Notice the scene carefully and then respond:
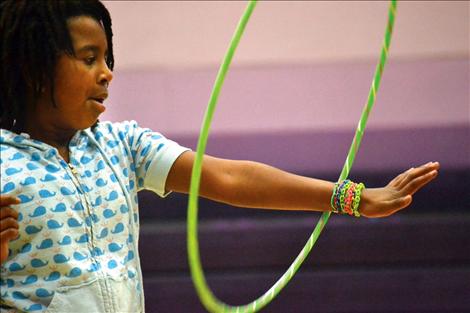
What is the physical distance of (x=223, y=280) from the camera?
185 centimetres

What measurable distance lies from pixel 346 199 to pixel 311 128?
3.01ft

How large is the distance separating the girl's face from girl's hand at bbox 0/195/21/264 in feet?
0.45

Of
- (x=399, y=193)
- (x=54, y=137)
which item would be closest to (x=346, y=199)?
(x=399, y=193)

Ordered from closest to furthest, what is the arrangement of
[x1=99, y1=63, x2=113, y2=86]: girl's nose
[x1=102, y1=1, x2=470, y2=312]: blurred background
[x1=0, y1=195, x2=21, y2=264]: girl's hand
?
[x1=0, y1=195, x2=21, y2=264]: girl's hand < [x1=99, y1=63, x2=113, y2=86]: girl's nose < [x1=102, y1=1, x2=470, y2=312]: blurred background

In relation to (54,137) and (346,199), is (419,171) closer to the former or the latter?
(346,199)

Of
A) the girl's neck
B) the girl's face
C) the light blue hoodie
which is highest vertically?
the girl's face

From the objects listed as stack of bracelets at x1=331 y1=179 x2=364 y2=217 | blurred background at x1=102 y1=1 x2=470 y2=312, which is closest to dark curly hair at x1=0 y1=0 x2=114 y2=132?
stack of bracelets at x1=331 y1=179 x2=364 y2=217

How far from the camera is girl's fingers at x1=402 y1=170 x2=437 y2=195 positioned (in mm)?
989

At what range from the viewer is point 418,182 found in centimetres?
99

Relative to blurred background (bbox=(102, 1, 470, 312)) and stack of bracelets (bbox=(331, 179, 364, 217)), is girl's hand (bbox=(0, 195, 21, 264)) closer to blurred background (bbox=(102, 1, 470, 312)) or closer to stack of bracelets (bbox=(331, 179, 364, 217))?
stack of bracelets (bbox=(331, 179, 364, 217))

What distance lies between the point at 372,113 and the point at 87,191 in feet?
3.49

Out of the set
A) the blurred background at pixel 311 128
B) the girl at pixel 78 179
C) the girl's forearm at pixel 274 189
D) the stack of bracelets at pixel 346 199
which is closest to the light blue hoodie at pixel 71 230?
the girl at pixel 78 179

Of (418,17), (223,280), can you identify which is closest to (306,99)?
(418,17)

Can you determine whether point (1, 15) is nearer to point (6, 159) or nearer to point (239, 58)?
point (6, 159)
